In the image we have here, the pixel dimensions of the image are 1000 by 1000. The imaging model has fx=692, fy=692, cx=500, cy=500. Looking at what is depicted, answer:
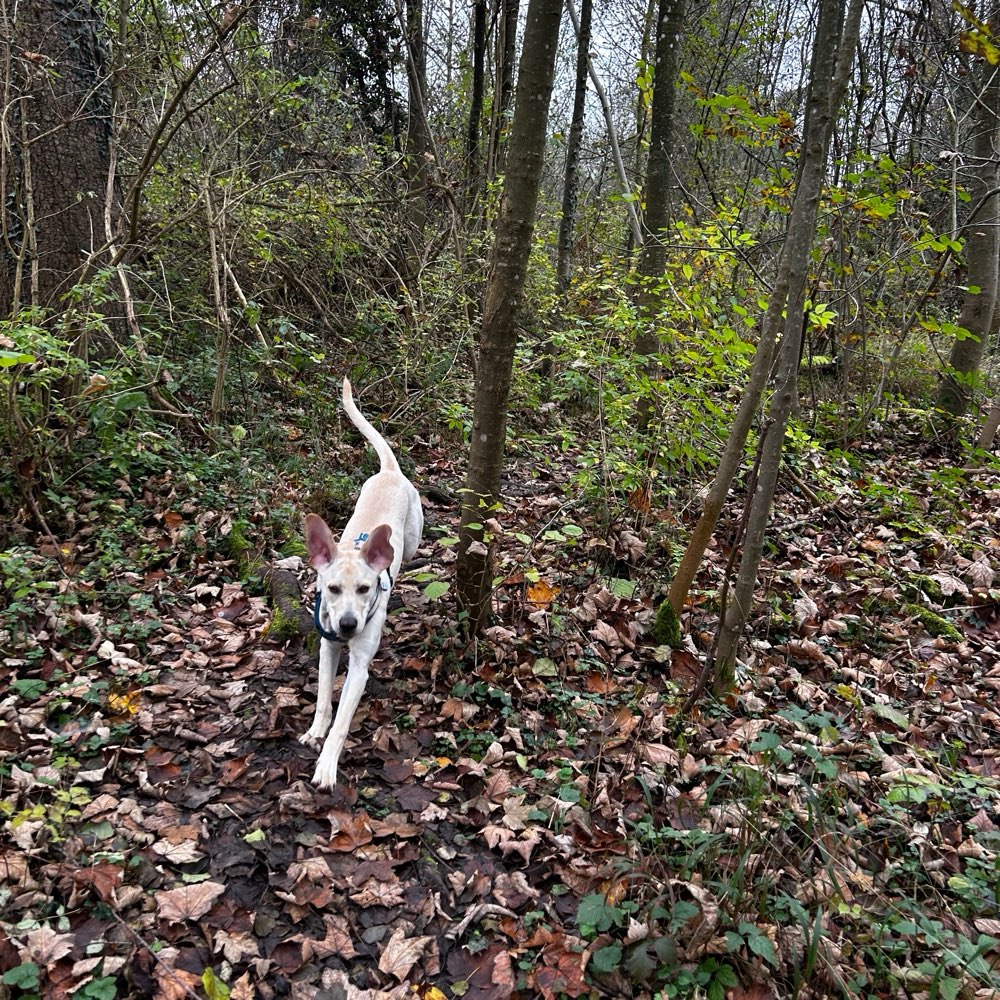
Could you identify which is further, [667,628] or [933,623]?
[933,623]

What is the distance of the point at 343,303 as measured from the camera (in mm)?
8672

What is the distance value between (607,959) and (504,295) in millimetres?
3422

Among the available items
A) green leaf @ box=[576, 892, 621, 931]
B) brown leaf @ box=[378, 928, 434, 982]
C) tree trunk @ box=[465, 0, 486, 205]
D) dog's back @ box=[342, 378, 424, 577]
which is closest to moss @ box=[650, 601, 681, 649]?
dog's back @ box=[342, 378, 424, 577]

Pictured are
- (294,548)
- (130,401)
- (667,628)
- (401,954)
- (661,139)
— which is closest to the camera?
(401,954)

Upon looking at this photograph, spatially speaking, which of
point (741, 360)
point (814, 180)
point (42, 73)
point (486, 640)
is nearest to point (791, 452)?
point (741, 360)

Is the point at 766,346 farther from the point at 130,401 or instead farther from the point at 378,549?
the point at 130,401

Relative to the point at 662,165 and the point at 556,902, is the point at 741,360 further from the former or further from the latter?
the point at 556,902

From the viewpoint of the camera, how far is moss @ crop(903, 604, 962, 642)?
5.30 meters

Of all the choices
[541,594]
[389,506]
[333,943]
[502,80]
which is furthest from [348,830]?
[502,80]

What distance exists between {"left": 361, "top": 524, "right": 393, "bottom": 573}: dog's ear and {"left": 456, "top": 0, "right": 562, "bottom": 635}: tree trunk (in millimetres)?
621

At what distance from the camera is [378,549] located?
3.87 meters

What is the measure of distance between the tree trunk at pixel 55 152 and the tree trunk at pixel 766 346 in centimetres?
511

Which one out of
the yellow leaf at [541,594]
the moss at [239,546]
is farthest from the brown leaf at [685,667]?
the moss at [239,546]

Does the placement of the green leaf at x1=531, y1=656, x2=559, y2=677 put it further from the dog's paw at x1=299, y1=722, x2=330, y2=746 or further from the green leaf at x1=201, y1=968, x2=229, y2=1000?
the green leaf at x1=201, y1=968, x2=229, y2=1000
